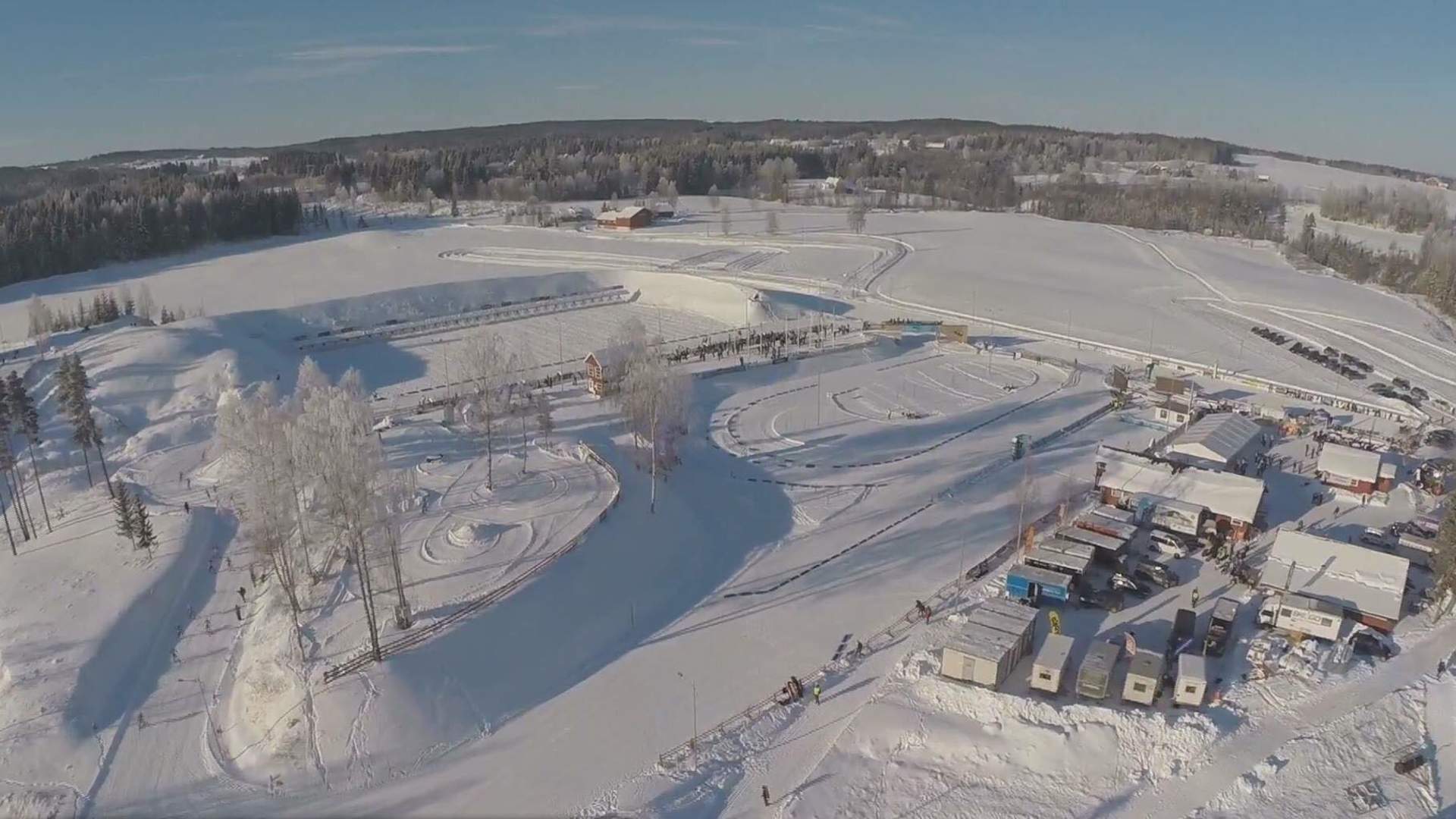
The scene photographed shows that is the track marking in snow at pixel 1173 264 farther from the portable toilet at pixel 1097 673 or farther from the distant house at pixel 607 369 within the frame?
the portable toilet at pixel 1097 673

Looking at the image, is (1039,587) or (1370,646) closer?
(1370,646)

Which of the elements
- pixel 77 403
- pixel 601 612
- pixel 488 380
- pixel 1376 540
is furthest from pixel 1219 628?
pixel 77 403

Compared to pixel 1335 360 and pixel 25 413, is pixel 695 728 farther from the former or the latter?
pixel 1335 360

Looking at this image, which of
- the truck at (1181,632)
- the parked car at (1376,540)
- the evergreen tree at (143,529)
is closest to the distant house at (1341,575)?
the parked car at (1376,540)

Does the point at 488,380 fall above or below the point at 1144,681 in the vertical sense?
above

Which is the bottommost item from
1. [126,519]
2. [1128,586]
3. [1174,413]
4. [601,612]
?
[601,612]

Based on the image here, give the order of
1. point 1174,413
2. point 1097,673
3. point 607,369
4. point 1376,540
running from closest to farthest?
point 1097,673
point 1376,540
point 1174,413
point 607,369

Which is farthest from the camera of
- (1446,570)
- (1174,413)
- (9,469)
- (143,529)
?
(1174,413)
